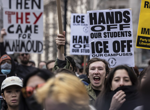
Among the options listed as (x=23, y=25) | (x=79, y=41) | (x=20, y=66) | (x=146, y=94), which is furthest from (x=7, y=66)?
(x=146, y=94)

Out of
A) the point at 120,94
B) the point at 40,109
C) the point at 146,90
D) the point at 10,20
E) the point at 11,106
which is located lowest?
the point at 11,106

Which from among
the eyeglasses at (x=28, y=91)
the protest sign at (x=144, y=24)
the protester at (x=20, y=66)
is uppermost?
the protest sign at (x=144, y=24)

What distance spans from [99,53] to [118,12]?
2.96 feet

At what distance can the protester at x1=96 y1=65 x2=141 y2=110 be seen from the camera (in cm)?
326

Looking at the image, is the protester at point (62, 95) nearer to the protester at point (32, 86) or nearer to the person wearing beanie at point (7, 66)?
the protester at point (32, 86)

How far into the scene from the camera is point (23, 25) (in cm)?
669

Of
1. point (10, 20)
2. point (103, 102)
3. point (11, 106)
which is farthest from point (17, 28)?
point (103, 102)

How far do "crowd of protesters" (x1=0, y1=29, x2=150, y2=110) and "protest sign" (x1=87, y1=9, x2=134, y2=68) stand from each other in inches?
57.0

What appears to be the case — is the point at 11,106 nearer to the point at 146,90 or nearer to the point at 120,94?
the point at 120,94

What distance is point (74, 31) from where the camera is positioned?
323 inches

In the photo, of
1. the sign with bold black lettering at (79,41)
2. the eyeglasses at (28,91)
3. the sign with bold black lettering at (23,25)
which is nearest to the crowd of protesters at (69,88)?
the eyeglasses at (28,91)

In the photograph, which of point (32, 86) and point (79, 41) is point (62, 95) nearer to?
point (32, 86)

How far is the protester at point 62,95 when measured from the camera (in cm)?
165

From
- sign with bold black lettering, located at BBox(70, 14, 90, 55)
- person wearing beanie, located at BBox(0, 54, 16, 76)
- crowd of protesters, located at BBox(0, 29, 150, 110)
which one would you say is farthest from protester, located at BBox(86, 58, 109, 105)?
sign with bold black lettering, located at BBox(70, 14, 90, 55)
